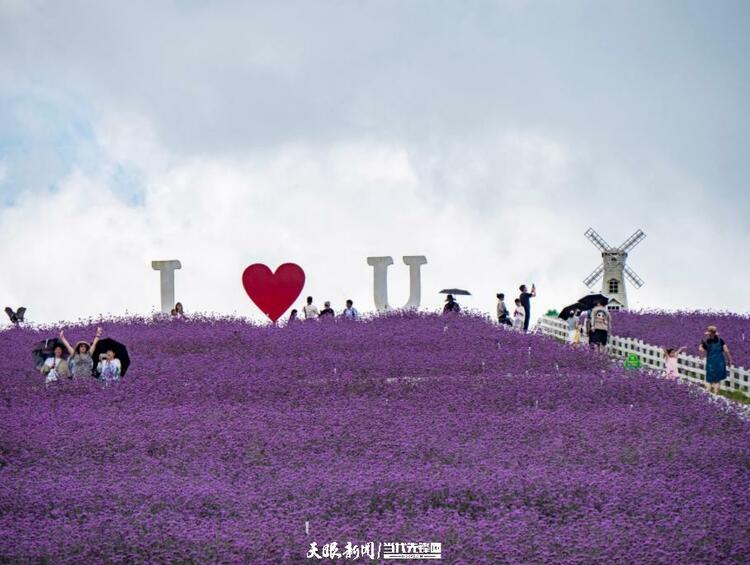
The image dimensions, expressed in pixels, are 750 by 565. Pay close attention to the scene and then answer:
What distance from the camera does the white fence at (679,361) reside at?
2008 cm

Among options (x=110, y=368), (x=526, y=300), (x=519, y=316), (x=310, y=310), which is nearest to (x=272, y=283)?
(x=310, y=310)

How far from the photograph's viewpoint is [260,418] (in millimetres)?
13844

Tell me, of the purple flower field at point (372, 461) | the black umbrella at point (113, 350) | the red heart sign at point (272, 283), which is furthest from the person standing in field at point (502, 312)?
the black umbrella at point (113, 350)

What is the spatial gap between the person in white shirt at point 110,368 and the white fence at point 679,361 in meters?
10.8

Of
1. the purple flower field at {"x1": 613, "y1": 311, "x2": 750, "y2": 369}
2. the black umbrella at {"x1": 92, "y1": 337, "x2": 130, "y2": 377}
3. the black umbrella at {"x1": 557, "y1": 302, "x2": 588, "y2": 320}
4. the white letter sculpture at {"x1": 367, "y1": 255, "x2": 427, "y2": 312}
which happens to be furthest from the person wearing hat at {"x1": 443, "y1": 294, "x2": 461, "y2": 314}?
the black umbrella at {"x1": 92, "y1": 337, "x2": 130, "y2": 377}

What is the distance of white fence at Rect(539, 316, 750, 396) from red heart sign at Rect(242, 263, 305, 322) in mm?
7527

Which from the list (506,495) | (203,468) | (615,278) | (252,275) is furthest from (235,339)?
(615,278)

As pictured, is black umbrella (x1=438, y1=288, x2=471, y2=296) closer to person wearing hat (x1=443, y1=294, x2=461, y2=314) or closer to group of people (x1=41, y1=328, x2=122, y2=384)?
person wearing hat (x1=443, y1=294, x2=461, y2=314)

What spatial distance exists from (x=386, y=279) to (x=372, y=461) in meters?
16.2

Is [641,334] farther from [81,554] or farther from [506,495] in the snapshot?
[81,554]

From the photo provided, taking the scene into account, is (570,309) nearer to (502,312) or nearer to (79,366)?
(502,312)

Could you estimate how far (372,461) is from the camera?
11.4 m

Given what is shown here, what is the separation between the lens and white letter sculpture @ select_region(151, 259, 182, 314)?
27656 mm

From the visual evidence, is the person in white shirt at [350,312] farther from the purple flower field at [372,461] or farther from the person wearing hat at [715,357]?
the person wearing hat at [715,357]
